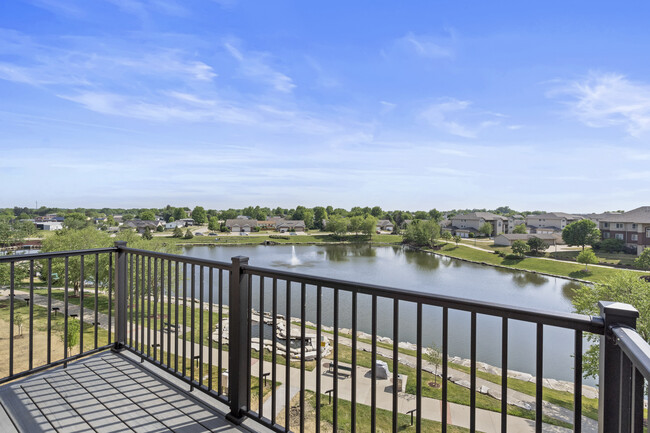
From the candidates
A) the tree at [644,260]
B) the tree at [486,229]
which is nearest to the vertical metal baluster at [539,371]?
the tree at [644,260]

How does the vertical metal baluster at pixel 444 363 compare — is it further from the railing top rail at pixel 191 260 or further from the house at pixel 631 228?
the house at pixel 631 228

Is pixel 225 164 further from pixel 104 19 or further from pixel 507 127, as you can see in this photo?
pixel 507 127

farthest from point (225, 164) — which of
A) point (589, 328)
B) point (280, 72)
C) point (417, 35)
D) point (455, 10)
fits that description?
point (589, 328)

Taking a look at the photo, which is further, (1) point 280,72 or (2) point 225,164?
(2) point 225,164

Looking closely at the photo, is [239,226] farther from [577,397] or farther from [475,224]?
[577,397]

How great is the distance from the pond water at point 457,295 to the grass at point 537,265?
5.07 ft

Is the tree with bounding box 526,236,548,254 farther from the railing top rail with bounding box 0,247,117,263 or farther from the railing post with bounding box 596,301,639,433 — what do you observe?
the railing top rail with bounding box 0,247,117,263

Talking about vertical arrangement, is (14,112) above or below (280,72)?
below

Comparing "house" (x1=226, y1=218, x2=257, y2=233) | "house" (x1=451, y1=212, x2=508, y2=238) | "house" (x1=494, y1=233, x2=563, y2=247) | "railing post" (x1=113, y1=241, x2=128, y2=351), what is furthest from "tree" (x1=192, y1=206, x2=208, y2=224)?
"railing post" (x1=113, y1=241, x2=128, y2=351)

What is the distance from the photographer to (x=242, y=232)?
60969 millimetres

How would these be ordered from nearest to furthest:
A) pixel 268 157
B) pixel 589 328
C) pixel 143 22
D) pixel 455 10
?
pixel 589 328, pixel 143 22, pixel 455 10, pixel 268 157

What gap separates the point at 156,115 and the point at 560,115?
36.0 metres

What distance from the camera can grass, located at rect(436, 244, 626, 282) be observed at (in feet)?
85.4

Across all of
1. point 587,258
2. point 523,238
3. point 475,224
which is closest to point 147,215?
point 475,224
